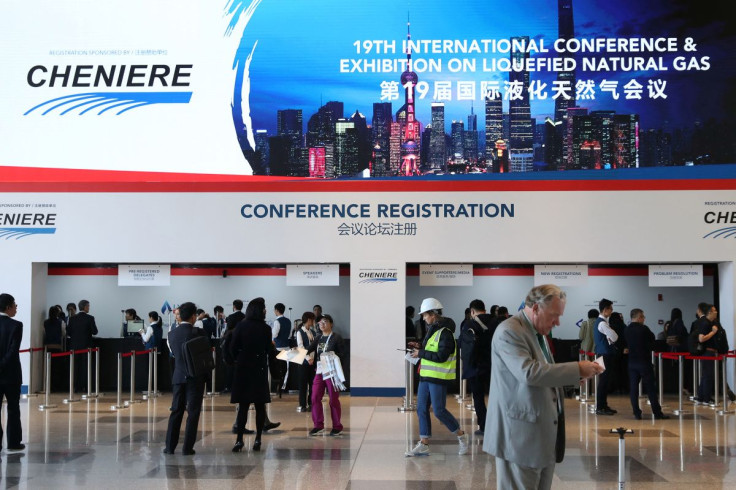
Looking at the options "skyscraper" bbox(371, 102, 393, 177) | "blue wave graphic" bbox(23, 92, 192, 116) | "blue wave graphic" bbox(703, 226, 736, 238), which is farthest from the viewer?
"blue wave graphic" bbox(23, 92, 192, 116)

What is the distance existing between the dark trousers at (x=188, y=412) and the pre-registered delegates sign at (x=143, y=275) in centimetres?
625

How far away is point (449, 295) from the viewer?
752 inches

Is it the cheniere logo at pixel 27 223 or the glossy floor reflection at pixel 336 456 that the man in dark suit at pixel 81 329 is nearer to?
the cheniere logo at pixel 27 223

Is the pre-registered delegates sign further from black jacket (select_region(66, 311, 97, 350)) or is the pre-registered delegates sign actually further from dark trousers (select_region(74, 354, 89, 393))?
dark trousers (select_region(74, 354, 89, 393))

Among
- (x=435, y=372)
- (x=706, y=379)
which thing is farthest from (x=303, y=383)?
(x=706, y=379)

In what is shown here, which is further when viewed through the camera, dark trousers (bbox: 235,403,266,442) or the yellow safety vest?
dark trousers (bbox: 235,403,266,442)

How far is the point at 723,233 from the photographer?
14.3 m

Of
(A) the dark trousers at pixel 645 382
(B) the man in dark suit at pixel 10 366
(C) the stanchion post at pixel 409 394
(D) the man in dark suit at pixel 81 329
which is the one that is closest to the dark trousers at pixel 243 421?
(B) the man in dark suit at pixel 10 366

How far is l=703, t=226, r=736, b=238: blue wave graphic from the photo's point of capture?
14.3 m

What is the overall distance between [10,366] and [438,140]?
28.7ft

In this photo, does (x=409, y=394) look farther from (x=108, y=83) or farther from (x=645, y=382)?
(x=108, y=83)

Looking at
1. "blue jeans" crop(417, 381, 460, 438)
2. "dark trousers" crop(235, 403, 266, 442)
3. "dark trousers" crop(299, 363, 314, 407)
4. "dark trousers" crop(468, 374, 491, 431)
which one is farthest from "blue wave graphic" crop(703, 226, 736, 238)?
"dark trousers" crop(235, 403, 266, 442)

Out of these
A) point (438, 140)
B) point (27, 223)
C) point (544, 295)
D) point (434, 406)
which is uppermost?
point (438, 140)

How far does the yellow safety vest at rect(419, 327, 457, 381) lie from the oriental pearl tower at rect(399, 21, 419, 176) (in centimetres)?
676
